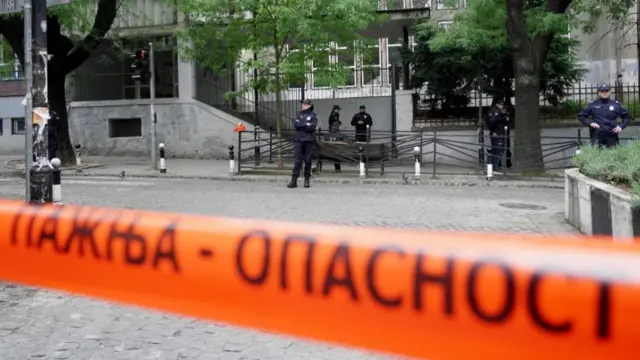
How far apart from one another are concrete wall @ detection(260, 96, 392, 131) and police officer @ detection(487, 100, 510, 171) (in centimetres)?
447

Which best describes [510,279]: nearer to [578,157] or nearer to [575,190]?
[575,190]

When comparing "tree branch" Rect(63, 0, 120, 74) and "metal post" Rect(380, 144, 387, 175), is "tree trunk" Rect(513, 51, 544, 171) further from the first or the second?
"tree branch" Rect(63, 0, 120, 74)

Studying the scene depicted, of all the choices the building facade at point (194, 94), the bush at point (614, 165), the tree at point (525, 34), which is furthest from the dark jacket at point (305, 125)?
the building facade at point (194, 94)

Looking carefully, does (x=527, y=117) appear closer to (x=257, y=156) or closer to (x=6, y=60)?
(x=257, y=156)

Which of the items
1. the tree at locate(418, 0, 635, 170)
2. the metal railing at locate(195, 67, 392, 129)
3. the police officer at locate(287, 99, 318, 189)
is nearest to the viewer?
the police officer at locate(287, 99, 318, 189)

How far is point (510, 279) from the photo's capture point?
1660mm

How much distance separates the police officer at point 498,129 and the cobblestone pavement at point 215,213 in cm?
282

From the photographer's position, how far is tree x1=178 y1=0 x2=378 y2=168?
15.9m

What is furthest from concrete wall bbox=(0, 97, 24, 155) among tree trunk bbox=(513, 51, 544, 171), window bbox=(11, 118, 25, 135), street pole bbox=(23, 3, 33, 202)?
street pole bbox=(23, 3, 33, 202)

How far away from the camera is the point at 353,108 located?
22.3 metres

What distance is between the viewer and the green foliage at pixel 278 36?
15.9 meters

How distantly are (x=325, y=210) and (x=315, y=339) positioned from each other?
8.26 meters

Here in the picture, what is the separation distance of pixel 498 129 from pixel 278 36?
6.47 metres

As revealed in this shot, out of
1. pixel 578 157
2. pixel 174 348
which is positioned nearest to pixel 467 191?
pixel 578 157
